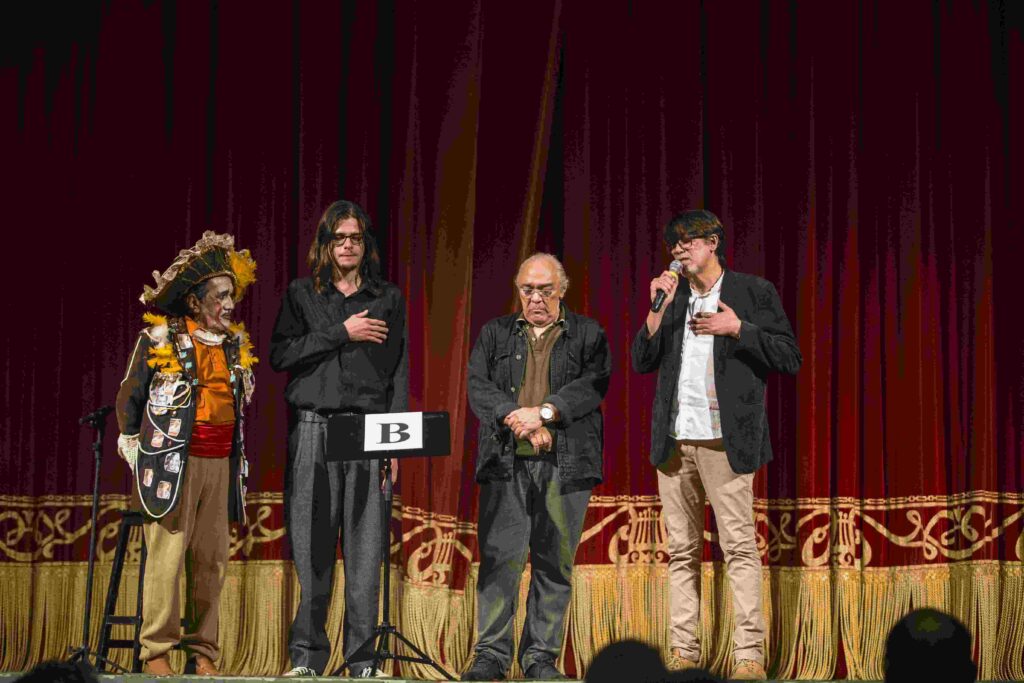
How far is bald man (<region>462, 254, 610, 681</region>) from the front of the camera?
187 inches

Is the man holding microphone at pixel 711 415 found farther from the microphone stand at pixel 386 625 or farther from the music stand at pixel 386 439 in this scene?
the microphone stand at pixel 386 625

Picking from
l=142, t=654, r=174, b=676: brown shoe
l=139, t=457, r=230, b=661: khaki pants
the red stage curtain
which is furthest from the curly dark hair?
→ l=142, t=654, r=174, b=676: brown shoe

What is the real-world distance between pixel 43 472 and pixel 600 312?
8.83 feet

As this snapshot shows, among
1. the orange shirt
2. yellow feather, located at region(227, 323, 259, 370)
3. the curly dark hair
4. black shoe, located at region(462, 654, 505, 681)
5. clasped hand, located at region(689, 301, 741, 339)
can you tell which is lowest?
black shoe, located at region(462, 654, 505, 681)

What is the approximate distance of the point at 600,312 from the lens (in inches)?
237

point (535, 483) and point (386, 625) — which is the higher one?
point (535, 483)

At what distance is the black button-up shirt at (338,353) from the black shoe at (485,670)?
1030mm

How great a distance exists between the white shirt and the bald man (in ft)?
1.12

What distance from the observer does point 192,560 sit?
499cm

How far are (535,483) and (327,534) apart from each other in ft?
2.78

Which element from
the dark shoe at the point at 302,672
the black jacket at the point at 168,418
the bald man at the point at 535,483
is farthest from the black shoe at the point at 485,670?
the black jacket at the point at 168,418

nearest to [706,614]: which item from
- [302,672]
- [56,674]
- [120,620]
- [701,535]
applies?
[701,535]

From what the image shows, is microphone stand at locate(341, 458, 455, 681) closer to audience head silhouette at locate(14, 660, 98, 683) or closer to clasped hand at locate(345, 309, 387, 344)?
clasped hand at locate(345, 309, 387, 344)

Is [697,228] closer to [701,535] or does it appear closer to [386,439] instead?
[701,535]
